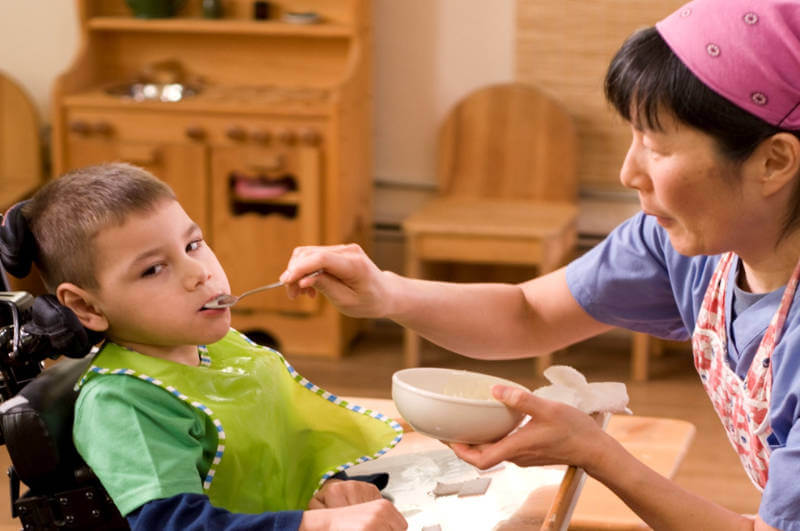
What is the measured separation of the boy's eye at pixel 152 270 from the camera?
136 centimetres

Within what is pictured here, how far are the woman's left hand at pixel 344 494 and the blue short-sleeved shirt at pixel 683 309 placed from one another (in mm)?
474

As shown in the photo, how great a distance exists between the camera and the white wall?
3.94 metres

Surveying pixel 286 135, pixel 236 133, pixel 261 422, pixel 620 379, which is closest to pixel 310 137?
pixel 286 135

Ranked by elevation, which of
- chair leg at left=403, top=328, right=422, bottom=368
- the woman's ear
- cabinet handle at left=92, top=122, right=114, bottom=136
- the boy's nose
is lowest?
chair leg at left=403, top=328, right=422, bottom=368

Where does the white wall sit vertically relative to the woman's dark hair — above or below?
below

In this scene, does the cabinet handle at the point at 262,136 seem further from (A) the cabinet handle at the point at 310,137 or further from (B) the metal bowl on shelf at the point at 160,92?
(B) the metal bowl on shelf at the point at 160,92

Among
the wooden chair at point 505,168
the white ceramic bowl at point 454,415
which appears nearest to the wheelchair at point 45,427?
the white ceramic bowl at point 454,415

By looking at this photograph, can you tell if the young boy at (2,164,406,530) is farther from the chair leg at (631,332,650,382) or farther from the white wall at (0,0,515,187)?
the white wall at (0,0,515,187)

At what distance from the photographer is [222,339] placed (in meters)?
1.51

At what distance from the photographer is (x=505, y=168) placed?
3.93 metres

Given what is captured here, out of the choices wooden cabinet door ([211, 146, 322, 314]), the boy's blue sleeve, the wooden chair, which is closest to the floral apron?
the boy's blue sleeve

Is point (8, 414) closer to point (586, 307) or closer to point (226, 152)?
point (586, 307)

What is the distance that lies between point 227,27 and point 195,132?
0.41 meters

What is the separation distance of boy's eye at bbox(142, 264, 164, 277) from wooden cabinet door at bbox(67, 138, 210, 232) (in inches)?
94.5
